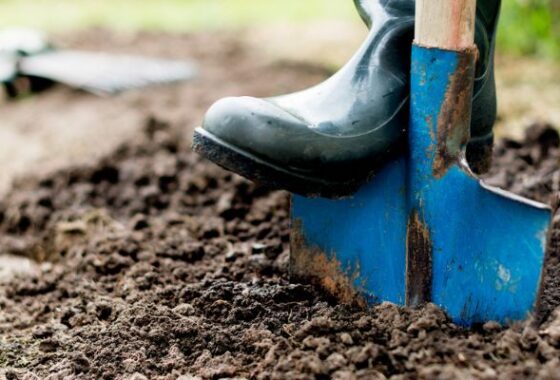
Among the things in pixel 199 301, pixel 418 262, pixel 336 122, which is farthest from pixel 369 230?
pixel 199 301

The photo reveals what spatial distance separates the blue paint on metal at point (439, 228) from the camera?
1488 millimetres

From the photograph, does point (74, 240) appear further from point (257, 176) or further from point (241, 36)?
point (241, 36)

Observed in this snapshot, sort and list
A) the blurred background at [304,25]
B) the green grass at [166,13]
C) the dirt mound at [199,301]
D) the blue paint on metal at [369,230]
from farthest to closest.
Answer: the green grass at [166,13] → the blurred background at [304,25] → the blue paint on metal at [369,230] → the dirt mound at [199,301]

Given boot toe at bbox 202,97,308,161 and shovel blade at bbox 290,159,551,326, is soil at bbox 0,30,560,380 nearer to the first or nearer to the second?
shovel blade at bbox 290,159,551,326

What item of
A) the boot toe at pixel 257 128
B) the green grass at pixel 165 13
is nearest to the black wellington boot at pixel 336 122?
the boot toe at pixel 257 128

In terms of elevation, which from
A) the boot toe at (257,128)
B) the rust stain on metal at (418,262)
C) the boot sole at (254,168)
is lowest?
the rust stain on metal at (418,262)

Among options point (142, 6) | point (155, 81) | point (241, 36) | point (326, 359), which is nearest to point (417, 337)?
point (326, 359)

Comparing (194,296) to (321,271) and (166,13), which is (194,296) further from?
(166,13)

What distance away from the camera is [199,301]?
1.82 metres

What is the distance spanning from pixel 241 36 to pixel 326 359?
4290 mm

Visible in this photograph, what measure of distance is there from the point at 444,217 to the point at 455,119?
0.18 metres

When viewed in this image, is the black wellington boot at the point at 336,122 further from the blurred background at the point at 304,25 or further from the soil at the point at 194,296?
the blurred background at the point at 304,25

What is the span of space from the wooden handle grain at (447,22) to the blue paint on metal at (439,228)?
2 centimetres

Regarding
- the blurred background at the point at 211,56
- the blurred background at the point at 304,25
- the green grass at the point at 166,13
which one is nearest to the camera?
the blurred background at the point at 211,56
